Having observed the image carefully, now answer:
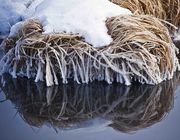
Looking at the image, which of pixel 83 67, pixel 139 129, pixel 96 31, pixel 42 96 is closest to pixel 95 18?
pixel 96 31

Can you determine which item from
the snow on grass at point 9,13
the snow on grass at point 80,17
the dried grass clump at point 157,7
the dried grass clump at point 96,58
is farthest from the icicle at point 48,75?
the snow on grass at point 9,13

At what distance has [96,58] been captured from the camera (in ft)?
9.04

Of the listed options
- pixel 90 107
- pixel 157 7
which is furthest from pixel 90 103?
pixel 157 7

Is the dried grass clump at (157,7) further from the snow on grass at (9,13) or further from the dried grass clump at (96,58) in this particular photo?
the snow on grass at (9,13)

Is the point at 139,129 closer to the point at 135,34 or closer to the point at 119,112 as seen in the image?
the point at 119,112

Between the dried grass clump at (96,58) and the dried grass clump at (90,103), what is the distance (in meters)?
0.05

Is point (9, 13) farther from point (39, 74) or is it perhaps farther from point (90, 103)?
point (90, 103)

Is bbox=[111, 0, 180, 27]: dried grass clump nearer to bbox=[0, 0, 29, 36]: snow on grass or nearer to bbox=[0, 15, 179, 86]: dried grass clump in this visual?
bbox=[0, 15, 179, 86]: dried grass clump

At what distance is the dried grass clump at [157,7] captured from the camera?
3.41 m

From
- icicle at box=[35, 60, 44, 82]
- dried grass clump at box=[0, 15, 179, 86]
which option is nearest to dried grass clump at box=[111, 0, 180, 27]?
dried grass clump at box=[0, 15, 179, 86]

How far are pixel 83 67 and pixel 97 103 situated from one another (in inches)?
10.2

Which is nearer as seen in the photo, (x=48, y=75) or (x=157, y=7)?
(x=48, y=75)

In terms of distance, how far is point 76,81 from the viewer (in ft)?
9.21

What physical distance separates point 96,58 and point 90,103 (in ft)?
0.88
